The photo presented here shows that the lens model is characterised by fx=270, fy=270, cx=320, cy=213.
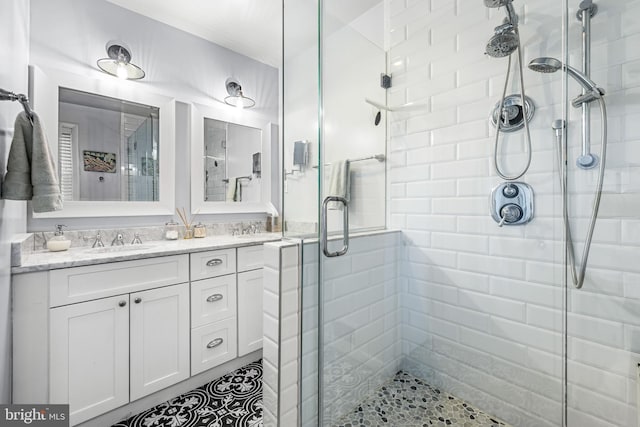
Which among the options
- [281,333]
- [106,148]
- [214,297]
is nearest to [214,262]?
[214,297]

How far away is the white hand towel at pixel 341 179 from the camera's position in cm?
140

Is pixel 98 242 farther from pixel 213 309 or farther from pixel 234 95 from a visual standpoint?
pixel 234 95

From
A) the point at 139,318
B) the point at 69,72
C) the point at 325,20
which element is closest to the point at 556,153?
the point at 325,20

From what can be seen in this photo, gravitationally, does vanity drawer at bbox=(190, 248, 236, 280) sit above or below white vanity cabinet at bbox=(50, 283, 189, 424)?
above

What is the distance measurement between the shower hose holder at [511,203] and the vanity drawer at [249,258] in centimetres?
152

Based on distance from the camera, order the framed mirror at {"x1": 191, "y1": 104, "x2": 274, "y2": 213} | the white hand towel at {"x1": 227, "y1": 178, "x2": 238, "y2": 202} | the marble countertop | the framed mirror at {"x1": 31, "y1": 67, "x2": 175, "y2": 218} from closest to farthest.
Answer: the marble countertop, the framed mirror at {"x1": 31, "y1": 67, "x2": 175, "y2": 218}, the framed mirror at {"x1": 191, "y1": 104, "x2": 274, "y2": 213}, the white hand towel at {"x1": 227, "y1": 178, "x2": 238, "y2": 202}

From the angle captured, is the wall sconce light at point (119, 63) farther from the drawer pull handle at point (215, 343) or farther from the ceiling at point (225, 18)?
the drawer pull handle at point (215, 343)

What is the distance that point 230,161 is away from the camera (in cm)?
244

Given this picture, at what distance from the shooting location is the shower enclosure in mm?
1041

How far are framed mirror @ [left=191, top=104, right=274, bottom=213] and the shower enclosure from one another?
1293 millimetres

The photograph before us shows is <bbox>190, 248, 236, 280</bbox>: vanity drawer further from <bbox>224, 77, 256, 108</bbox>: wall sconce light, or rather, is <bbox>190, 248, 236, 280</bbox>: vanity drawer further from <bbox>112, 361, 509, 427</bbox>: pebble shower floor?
<bbox>224, 77, 256, 108</bbox>: wall sconce light

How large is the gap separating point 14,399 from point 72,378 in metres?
0.19

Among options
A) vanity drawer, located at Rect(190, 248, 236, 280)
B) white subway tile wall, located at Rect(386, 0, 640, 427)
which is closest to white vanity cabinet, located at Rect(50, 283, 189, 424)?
vanity drawer, located at Rect(190, 248, 236, 280)

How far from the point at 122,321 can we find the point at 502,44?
231 centimetres
